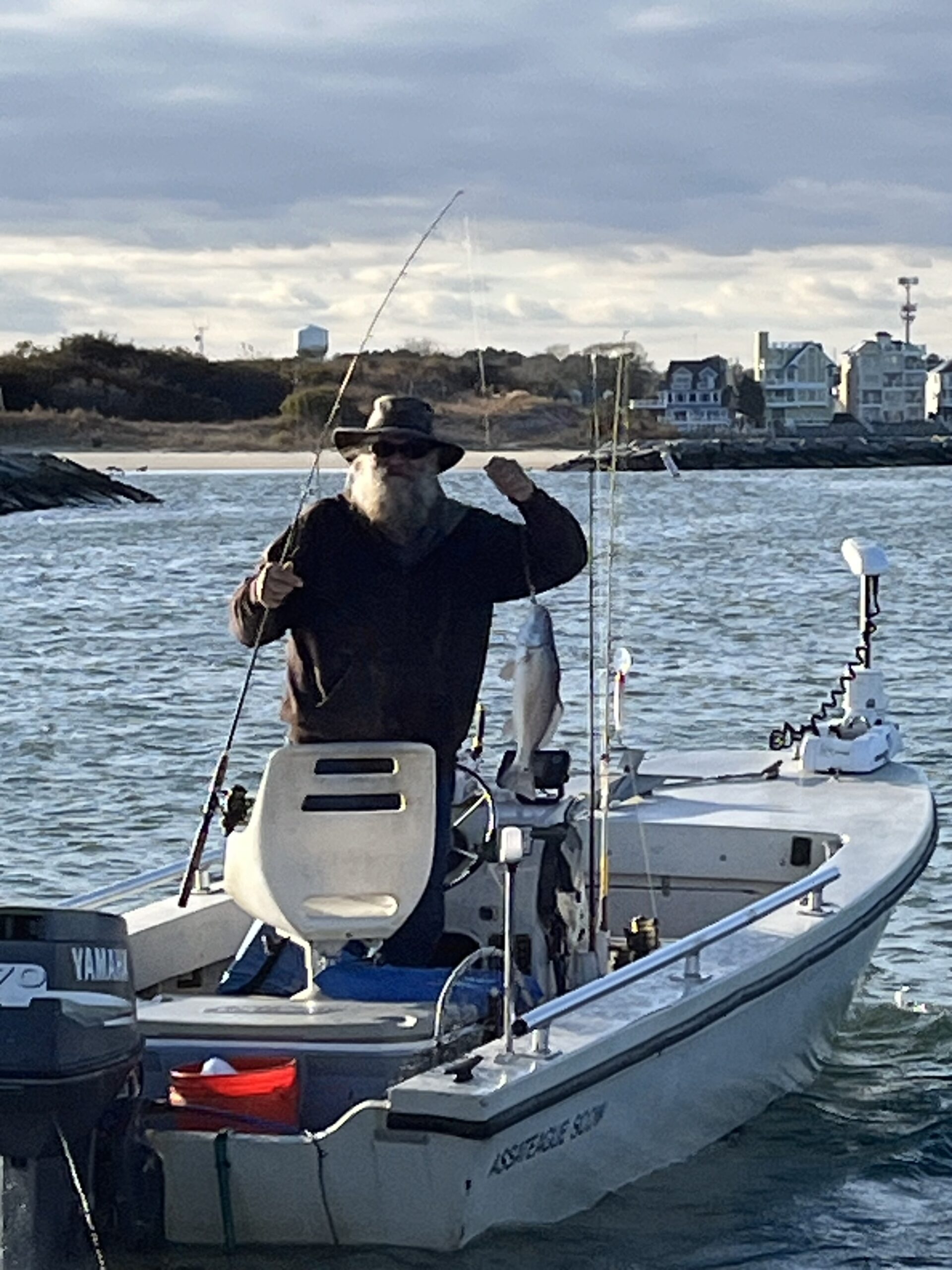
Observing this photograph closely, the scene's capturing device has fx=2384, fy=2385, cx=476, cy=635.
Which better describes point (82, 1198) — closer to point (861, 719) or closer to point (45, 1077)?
point (45, 1077)

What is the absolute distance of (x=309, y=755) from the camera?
602cm

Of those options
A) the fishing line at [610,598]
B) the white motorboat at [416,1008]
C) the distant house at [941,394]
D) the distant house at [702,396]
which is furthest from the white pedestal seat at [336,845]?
the distant house at [941,394]

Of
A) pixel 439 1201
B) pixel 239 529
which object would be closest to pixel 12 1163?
pixel 439 1201

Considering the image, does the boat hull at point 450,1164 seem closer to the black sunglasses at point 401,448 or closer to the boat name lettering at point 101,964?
the boat name lettering at point 101,964

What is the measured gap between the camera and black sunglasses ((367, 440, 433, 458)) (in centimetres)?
628

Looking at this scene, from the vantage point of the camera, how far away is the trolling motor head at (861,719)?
8.83 metres

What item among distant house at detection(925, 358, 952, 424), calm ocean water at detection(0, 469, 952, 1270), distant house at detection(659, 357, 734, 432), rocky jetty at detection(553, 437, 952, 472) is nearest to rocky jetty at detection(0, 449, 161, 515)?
calm ocean water at detection(0, 469, 952, 1270)

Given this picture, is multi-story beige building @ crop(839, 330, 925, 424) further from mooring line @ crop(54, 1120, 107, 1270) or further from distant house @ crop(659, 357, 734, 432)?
mooring line @ crop(54, 1120, 107, 1270)

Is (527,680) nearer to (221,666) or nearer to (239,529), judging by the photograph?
(221,666)

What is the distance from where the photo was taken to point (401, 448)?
248 inches

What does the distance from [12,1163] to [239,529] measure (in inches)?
1847

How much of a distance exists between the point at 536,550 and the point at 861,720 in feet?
10.3

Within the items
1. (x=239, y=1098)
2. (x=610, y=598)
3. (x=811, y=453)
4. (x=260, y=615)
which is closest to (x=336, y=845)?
(x=260, y=615)

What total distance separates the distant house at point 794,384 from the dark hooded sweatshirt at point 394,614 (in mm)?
118243
